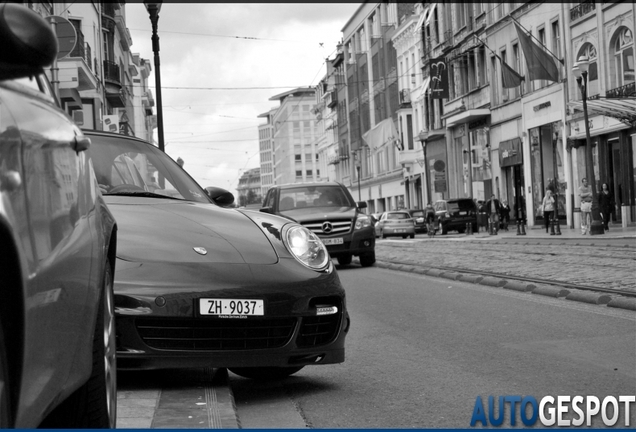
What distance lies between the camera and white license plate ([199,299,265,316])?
17.4ft

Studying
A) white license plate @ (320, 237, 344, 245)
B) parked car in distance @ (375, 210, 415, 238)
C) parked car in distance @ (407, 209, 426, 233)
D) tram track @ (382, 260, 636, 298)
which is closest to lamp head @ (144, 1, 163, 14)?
white license plate @ (320, 237, 344, 245)

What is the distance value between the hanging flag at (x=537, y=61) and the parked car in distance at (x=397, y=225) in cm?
1200

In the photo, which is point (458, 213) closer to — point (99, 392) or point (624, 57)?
point (624, 57)

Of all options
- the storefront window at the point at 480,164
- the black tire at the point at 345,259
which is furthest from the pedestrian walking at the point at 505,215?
the black tire at the point at 345,259

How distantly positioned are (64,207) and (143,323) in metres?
2.41

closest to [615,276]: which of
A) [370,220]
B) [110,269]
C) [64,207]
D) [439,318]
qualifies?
[439,318]

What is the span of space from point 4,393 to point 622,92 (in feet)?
120

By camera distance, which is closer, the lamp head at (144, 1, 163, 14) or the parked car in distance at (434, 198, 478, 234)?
the lamp head at (144, 1, 163, 14)

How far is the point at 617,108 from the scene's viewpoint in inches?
1328

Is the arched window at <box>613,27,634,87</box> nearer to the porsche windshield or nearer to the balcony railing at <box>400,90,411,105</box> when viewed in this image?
the porsche windshield

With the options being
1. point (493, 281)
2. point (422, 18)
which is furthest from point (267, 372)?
point (422, 18)

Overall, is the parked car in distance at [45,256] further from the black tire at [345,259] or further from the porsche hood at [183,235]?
the black tire at [345,259]

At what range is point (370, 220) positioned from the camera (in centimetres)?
2114

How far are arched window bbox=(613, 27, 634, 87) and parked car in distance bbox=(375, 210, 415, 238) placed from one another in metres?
14.8
